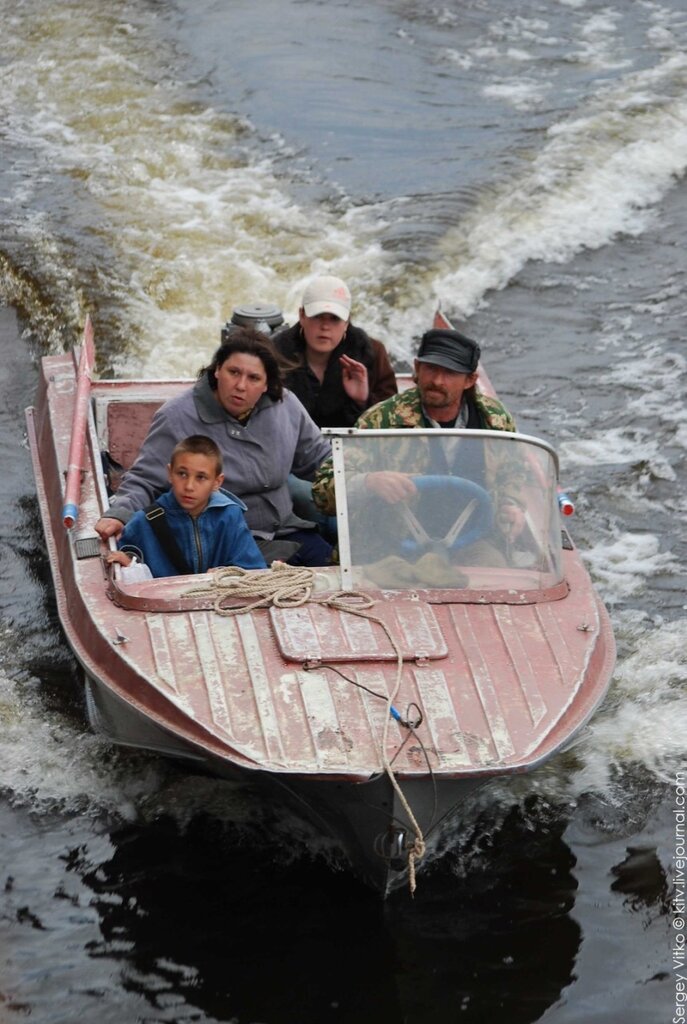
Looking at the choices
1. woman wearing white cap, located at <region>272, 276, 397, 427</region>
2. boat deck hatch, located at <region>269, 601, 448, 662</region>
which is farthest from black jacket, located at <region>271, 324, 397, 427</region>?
boat deck hatch, located at <region>269, 601, 448, 662</region>

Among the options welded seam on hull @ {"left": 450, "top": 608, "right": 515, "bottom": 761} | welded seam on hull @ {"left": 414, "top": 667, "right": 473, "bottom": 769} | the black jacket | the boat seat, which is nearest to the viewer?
welded seam on hull @ {"left": 414, "top": 667, "right": 473, "bottom": 769}

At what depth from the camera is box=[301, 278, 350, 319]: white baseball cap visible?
694cm

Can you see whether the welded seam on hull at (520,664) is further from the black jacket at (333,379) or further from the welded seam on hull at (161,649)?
the black jacket at (333,379)

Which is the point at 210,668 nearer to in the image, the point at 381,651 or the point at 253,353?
the point at 381,651

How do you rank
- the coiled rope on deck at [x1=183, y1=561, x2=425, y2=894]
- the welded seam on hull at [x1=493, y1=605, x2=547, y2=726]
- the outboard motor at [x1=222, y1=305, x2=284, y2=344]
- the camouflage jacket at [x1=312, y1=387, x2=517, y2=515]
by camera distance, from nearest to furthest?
the welded seam on hull at [x1=493, y1=605, x2=547, y2=726], the coiled rope on deck at [x1=183, y1=561, x2=425, y2=894], the camouflage jacket at [x1=312, y1=387, x2=517, y2=515], the outboard motor at [x1=222, y1=305, x2=284, y2=344]

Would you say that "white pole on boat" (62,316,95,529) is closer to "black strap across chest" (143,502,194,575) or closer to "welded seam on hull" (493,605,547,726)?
"black strap across chest" (143,502,194,575)

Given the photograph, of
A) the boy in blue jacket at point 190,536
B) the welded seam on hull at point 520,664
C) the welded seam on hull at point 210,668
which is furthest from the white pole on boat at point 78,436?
the welded seam on hull at point 520,664

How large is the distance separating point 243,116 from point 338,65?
159 centimetres

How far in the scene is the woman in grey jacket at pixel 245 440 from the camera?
6180 mm

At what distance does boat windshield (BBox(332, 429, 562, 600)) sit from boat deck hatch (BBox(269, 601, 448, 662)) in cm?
17

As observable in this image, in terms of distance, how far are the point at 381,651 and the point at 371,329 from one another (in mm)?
5903

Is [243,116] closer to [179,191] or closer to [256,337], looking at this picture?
[179,191]

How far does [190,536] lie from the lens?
19.3 ft

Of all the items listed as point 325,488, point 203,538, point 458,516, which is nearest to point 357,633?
point 458,516
